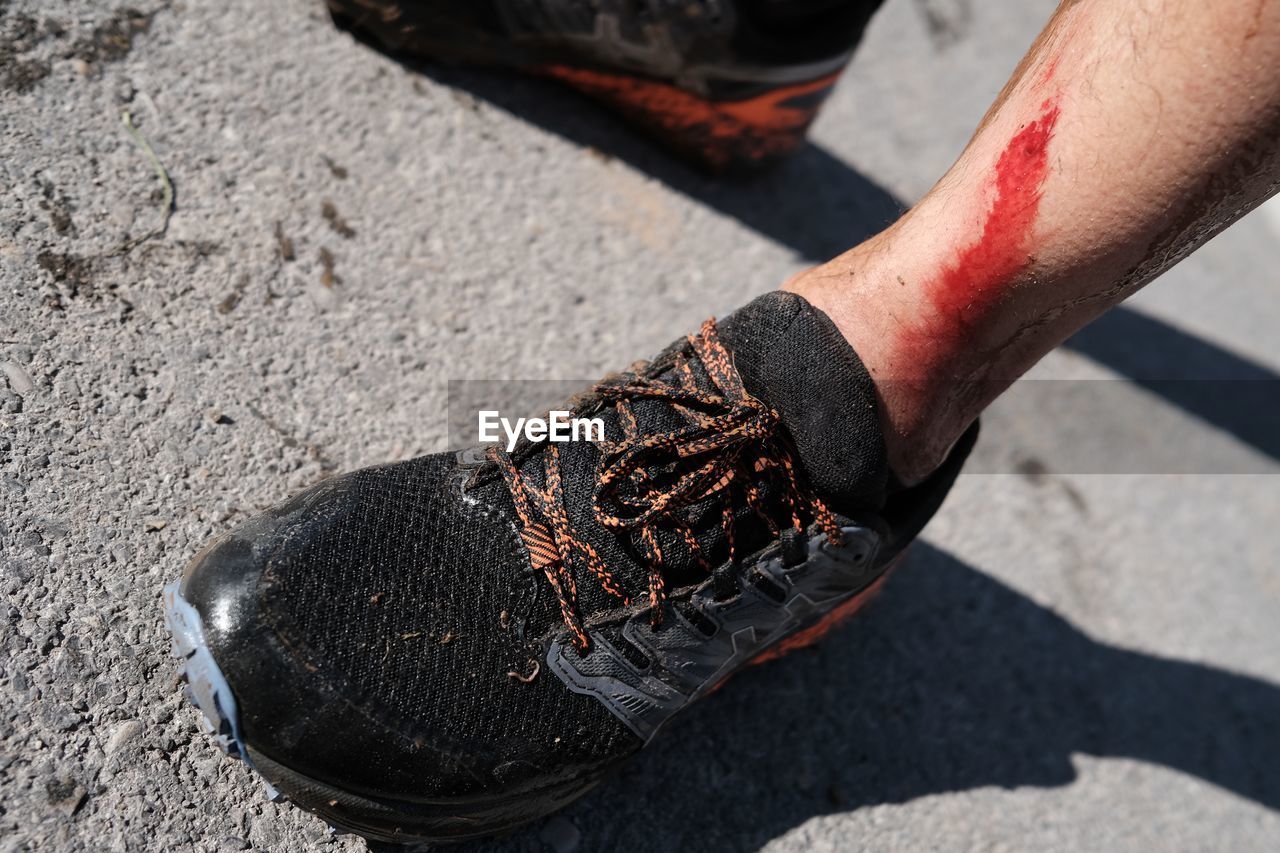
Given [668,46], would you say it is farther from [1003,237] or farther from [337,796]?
[337,796]

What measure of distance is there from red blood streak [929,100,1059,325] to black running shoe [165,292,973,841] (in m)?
0.14

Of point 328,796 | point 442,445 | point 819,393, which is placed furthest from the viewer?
point 442,445

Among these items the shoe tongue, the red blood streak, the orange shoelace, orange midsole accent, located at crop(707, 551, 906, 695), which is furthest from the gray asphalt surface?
the red blood streak

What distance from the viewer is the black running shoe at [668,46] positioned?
180 centimetres

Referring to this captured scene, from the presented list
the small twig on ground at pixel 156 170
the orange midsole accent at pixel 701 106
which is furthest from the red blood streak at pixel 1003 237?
the small twig on ground at pixel 156 170

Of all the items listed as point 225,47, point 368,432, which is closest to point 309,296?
point 368,432

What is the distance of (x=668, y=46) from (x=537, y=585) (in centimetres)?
119

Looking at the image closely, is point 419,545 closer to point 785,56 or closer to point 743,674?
point 743,674

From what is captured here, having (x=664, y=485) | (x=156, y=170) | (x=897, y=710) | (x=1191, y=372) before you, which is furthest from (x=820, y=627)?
(x=1191, y=372)

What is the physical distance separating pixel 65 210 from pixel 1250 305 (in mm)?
2832

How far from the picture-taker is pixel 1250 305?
2596 mm

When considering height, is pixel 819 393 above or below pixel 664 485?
above

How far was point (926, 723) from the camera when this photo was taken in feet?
5.24

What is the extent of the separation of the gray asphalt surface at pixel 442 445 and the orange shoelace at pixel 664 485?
1.23ft
